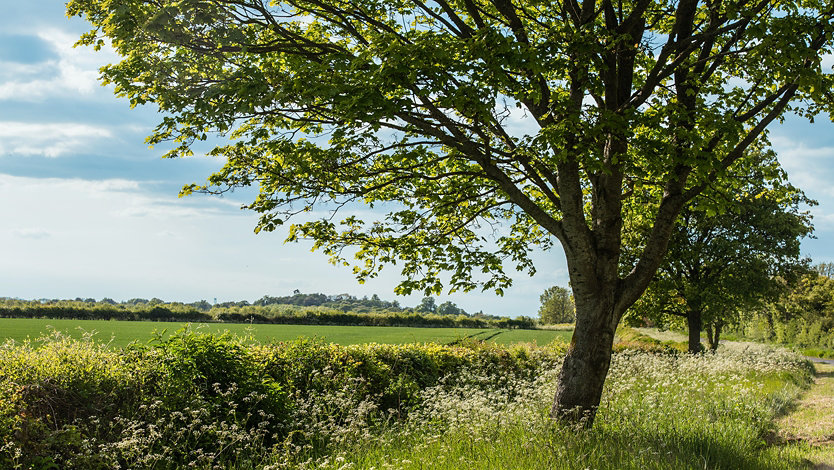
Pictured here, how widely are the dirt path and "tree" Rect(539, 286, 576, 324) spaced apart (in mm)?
81670

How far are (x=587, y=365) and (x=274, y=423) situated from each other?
547 centimetres

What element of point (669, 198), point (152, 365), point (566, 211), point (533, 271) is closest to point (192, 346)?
point (152, 365)

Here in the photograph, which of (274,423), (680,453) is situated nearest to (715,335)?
(680,453)

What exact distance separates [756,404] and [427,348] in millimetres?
Answer: 7981

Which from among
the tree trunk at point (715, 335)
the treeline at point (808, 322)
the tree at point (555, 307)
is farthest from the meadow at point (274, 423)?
the tree at point (555, 307)

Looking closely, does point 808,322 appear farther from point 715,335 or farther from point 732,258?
point 732,258

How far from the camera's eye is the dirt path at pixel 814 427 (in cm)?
901

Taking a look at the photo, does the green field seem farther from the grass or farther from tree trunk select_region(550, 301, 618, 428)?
tree trunk select_region(550, 301, 618, 428)

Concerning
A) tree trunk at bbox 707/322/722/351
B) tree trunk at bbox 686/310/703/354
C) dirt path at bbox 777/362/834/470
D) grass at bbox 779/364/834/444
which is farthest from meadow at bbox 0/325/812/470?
tree trunk at bbox 707/322/722/351

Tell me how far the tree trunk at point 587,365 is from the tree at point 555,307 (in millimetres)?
89790

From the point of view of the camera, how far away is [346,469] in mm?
5812

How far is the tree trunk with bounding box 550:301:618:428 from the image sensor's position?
8883 millimetres

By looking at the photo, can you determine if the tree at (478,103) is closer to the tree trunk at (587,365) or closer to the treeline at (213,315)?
the tree trunk at (587,365)

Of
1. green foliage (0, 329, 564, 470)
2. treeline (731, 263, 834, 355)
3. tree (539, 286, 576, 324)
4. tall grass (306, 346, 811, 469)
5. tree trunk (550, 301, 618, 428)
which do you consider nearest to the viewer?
tall grass (306, 346, 811, 469)
